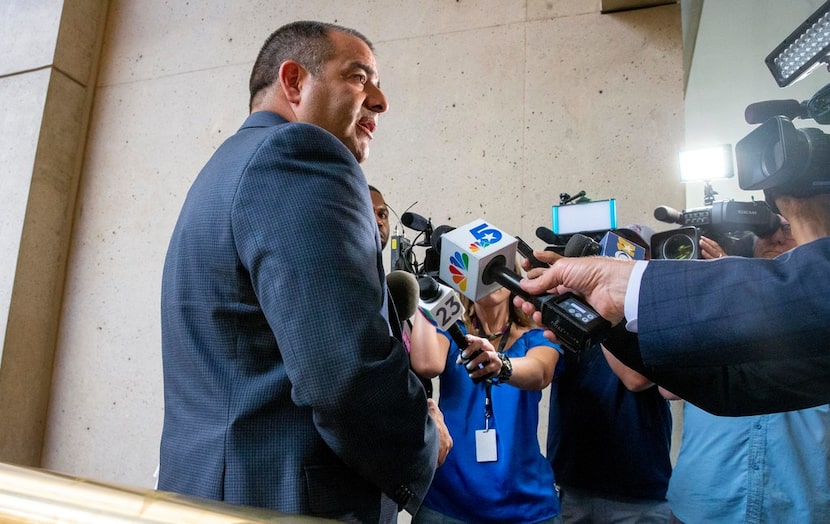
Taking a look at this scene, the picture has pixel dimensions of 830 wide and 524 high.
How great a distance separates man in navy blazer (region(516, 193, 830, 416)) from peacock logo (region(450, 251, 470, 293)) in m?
0.25

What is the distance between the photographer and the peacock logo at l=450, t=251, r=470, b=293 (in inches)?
49.8

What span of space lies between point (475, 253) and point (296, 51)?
545 mm

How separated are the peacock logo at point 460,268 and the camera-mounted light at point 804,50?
2.31ft

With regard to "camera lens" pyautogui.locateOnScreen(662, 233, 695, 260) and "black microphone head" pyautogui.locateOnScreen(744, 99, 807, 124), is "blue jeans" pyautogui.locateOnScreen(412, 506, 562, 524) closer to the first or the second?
"camera lens" pyautogui.locateOnScreen(662, 233, 695, 260)

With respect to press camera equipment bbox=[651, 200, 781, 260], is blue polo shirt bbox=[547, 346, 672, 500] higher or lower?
lower

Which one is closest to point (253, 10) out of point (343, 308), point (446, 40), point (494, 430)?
point (446, 40)

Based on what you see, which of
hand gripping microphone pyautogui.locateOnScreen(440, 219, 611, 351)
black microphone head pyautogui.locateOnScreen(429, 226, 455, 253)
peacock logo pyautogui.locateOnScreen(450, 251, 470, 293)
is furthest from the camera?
black microphone head pyautogui.locateOnScreen(429, 226, 455, 253)

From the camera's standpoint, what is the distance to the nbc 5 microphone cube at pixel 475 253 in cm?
122

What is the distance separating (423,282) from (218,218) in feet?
2.29

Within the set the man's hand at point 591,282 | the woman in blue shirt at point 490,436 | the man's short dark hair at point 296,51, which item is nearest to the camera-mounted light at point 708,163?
the woman in blue shirt at point 490,436

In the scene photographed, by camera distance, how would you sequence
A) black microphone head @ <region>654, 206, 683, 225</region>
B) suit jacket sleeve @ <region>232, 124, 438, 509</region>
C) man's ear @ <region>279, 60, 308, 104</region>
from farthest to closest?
black microphone head @ <region>654, 206, 683, 225</region> < man's ear @ <region>279, 60, 308, 104</region> < suit jacket sleeve @ <region>232, 124, 438, 509</region>

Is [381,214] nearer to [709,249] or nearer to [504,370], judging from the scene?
[504,370]

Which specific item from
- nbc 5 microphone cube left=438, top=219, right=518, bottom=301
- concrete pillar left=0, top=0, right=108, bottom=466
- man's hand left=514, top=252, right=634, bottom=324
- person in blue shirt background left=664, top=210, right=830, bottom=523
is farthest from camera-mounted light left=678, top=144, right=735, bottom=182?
concrete pillar left=0, top=0, right=108, bottom=466

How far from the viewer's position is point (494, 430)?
1631 millimetres
